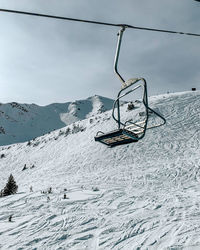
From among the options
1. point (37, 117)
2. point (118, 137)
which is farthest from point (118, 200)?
point (37, 117)

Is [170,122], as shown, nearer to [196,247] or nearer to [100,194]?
[100,194]

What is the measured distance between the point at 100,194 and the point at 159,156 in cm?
1024

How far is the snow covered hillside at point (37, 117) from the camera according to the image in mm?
92787

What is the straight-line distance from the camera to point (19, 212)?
984 cm

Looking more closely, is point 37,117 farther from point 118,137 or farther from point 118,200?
point 118,137

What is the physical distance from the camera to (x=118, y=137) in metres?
5.29

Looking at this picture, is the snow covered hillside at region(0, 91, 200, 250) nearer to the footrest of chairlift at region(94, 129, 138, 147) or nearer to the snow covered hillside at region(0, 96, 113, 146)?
the footrest of chairlift at region(94, 129, 138, 147)

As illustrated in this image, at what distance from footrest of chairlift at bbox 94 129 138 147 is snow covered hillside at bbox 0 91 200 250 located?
3024mm

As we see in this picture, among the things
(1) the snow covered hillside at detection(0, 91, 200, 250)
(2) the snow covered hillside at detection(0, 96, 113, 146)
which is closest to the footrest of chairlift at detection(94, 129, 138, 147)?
(1) the snow covered hillside at detection(0, 91, 200, 250)

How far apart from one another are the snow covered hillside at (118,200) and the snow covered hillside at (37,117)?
65959 millimetres

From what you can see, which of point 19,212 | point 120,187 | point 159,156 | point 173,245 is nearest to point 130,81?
point 173,245

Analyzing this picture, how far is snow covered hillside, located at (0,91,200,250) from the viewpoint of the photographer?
6.82 metres

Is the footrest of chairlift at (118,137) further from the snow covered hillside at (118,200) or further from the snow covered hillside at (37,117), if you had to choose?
the snow covered hillside at (37,117)

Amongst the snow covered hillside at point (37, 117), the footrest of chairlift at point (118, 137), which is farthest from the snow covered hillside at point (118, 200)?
the snow covered hillside at point (37, 117)
